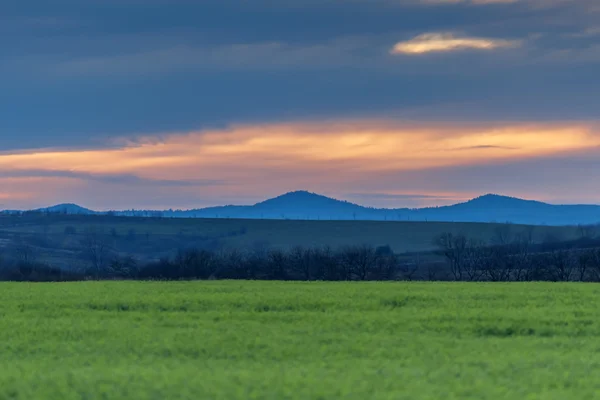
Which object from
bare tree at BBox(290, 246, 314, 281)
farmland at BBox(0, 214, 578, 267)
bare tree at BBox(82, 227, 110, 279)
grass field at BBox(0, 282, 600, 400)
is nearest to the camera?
grass field at BBox(0, 282, 600, 400)

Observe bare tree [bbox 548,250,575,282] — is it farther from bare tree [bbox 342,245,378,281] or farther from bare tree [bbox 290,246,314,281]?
bare tree [bbox 290,246,314,281]

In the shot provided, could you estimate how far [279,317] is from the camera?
2364 centimetres

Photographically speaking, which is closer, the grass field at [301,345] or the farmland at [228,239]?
the grass field at [301,345]

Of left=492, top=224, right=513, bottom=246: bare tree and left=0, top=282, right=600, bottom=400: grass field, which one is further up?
left=492, top=224, right=513, bottom=246: bare tree

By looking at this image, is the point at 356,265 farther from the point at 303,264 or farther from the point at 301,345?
the point at 301,345

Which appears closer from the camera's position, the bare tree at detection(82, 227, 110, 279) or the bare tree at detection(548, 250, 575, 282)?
the bare tree at detection(548, 250, 575, 282)

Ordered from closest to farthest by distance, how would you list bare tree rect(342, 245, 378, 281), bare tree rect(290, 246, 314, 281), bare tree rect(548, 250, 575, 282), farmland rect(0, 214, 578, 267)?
bare tree rect(548, 250, 575, 282)
bare tree rect(290, 246, 314, 281)
bare tree rect(342, 245, 378, 281)
farmland rect(0, 214, 578, 267)

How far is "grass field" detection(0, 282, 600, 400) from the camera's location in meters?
13.0

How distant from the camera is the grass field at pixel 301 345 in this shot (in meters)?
13.0

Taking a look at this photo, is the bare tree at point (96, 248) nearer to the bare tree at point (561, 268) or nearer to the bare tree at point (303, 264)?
the bare tree at point (303, 264)

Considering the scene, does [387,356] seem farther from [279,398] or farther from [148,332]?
[148,332]

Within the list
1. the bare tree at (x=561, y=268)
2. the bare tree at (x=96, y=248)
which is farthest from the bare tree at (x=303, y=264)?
the bare tree at (x=96, y=248)

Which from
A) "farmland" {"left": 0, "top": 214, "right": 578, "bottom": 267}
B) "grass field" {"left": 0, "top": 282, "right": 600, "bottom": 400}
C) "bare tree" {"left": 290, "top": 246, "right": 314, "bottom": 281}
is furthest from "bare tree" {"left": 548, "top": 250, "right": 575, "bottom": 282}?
"farmland" {"left": 0, "top": 214, "right": 578, "bottom": 267}

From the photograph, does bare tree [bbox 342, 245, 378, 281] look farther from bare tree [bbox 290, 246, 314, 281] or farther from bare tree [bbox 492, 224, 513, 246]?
bare tree [bbox 492, 224, 513, 246]
